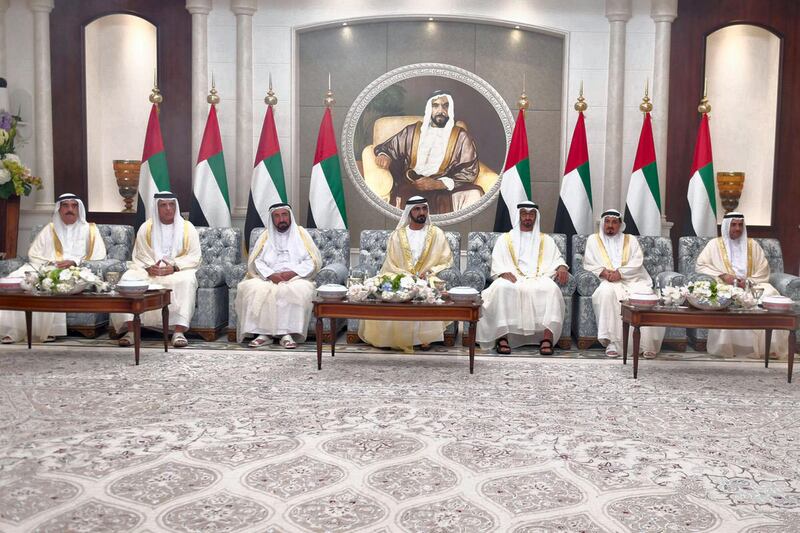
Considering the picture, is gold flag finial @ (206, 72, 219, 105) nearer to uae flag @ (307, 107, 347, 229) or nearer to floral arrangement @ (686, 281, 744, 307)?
uae flag @ (307, 107, 347, 229)

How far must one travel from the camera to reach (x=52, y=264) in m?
6.88

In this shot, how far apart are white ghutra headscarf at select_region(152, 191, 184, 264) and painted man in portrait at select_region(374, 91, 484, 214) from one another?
2.58 m

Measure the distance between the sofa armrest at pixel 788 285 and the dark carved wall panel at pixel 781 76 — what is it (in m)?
1.42

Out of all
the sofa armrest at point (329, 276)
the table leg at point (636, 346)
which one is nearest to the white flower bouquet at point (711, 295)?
the table leg at point (636, 346)

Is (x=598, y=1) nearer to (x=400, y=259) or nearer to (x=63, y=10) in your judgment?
(x=400, y=259)

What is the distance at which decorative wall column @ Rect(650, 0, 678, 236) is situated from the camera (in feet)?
26.8

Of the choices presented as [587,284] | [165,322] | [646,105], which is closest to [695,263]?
[587,284]

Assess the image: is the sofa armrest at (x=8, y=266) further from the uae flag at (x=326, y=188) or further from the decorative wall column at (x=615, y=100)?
the decorative wall column at (x=615, y=100)

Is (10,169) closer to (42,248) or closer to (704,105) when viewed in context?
(42,248)

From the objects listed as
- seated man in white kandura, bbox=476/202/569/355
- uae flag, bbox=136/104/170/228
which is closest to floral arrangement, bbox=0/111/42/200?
uae flag, bbox=136/104/170/228

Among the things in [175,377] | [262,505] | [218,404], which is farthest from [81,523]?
[175,377]

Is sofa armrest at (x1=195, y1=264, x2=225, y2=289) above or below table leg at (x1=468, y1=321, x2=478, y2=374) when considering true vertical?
above

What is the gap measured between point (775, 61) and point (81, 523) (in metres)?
8.43

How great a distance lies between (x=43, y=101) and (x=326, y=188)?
3.32m
